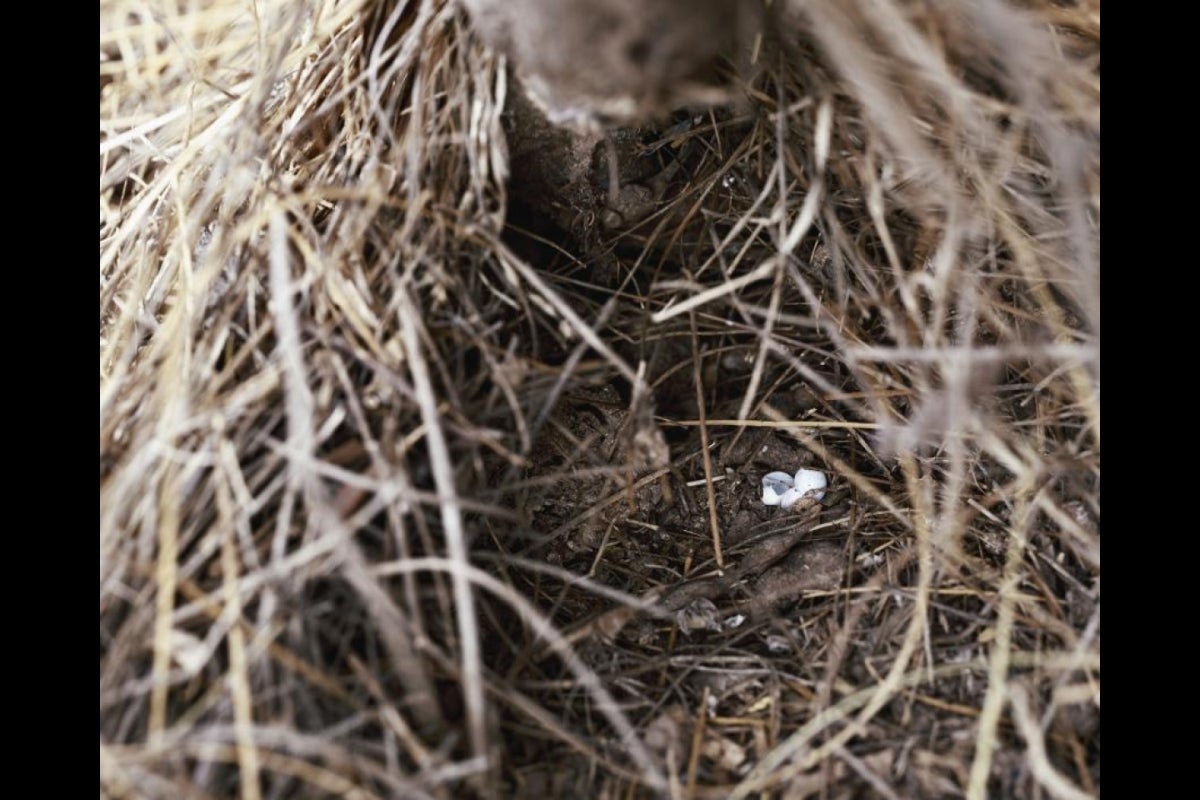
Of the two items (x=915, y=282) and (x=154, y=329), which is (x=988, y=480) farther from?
(x=154, y=329)

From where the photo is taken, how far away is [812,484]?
138 centimetres

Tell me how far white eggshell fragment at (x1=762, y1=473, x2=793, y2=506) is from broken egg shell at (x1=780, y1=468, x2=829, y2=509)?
0.06ft

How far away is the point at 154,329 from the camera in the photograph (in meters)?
1.24

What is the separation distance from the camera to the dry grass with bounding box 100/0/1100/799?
3.28ft

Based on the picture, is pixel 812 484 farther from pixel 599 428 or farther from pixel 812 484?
pixel 599 428

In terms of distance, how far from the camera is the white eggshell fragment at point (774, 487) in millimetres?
1396

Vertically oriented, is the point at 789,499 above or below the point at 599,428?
below

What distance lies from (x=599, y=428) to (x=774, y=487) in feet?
0.94

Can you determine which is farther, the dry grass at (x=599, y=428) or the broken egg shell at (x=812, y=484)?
the broken egg shell at (x=812, y=484)

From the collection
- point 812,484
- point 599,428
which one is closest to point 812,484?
point 812,484

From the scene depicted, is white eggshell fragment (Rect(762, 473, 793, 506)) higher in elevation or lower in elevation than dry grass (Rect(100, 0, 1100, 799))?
lower

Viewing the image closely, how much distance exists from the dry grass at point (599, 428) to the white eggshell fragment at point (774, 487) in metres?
0.02

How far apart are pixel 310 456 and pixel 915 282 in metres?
0.79
